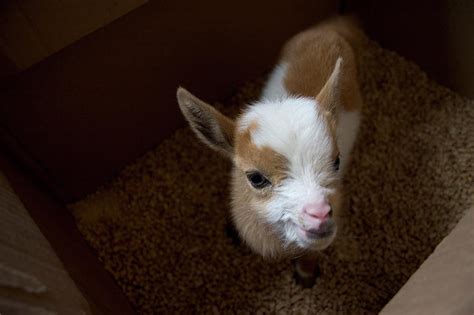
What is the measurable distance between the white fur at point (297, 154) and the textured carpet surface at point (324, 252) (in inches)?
22.6

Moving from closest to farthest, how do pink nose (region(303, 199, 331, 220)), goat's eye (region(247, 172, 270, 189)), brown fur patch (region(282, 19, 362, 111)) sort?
pink nose (region(303, 199, 331, 220))
goat's eye (region(247, 172, 270, 189))
brown fur patch (region(282, 19, 362, 111))

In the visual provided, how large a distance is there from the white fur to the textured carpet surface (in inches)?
22.6

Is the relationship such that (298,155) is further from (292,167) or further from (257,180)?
(257,180)

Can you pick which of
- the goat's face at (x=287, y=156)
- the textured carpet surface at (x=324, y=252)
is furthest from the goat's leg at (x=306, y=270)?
the goat's face at (x=287, y=156)

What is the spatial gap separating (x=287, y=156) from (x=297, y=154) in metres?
0.03

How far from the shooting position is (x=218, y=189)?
201 cm

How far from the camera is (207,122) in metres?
1.31

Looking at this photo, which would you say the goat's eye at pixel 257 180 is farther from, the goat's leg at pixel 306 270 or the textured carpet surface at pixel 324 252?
the textured carpet surface at pixel 324 252

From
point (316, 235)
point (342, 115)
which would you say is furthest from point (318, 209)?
point (342, 115)

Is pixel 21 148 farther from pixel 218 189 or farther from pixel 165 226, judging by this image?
pixel 218 189

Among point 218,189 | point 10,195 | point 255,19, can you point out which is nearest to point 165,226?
point 218,189

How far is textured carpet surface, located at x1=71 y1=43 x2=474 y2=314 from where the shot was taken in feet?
5.83

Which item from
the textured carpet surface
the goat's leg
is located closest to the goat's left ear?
the goat's leg

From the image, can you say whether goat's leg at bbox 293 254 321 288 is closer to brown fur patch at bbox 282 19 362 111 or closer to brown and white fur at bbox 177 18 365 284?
brown and white fur at bbox 177 18 365 284
